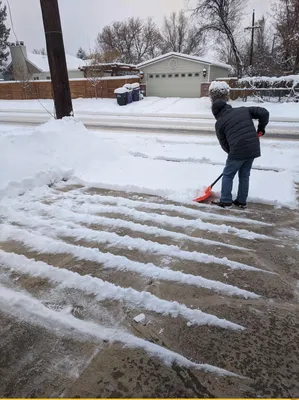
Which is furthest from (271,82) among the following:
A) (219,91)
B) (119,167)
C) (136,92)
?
(219,91)

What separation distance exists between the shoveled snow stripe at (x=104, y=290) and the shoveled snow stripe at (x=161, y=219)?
48.4 inches

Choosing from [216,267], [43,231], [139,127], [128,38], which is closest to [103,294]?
[216,267]

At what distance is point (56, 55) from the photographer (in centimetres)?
622

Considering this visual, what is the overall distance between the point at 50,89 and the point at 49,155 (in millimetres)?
23913

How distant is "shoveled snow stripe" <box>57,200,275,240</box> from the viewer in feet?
10.8

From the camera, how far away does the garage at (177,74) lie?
941 inches

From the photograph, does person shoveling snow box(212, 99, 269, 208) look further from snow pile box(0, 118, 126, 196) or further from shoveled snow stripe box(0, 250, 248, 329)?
snow pile box(0, 118, 126, 196)

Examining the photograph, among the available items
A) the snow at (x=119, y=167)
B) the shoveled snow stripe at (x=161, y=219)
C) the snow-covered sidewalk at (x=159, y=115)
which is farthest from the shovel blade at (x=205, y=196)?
the snow-covered sidewalk at (x=159, y=115)

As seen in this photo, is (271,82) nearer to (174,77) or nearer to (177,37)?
(174,77)

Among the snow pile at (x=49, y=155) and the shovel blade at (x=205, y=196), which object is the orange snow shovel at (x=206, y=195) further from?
the snow pile at (x=49, y=155)

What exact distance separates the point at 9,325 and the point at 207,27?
29.5 meters

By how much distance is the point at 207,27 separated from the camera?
2603 cm

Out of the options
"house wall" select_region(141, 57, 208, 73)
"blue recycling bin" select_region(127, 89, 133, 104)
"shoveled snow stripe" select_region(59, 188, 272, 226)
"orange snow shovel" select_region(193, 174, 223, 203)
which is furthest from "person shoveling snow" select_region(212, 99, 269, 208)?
"house wall" select_region(141, 57, 208, 73)

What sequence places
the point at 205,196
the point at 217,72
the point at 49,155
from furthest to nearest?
the point at 217,72 → the point at 49,155 → the point at 205,196
